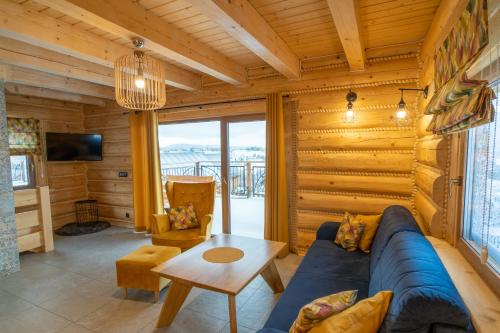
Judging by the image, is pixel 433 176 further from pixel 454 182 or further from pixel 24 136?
pixel 24 136

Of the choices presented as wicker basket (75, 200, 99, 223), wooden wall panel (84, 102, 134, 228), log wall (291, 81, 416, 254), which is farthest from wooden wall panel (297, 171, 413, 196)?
wicker basket (75, 200, 99, 223)

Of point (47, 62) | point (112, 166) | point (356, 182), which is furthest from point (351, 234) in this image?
point (112, 166)

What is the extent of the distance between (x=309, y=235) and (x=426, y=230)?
1470 mm

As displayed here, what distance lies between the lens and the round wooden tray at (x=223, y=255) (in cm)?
232

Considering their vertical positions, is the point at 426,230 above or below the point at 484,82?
below

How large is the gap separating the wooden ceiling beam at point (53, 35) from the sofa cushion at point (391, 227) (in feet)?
10.3

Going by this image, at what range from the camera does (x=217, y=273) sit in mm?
2076

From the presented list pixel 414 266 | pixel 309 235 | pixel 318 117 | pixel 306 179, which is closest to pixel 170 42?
pixel 318 117

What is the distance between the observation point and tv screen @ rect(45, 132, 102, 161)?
475cm

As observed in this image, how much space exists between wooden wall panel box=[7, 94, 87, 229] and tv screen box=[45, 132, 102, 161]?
26 cm

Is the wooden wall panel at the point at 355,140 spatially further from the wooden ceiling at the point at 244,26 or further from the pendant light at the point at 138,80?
the pendant light at the point at 138,80

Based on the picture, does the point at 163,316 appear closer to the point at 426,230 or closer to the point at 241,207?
the point at 426,230

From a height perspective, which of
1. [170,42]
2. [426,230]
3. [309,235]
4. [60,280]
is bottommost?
[60,280]

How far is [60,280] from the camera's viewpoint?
304 centimetres
